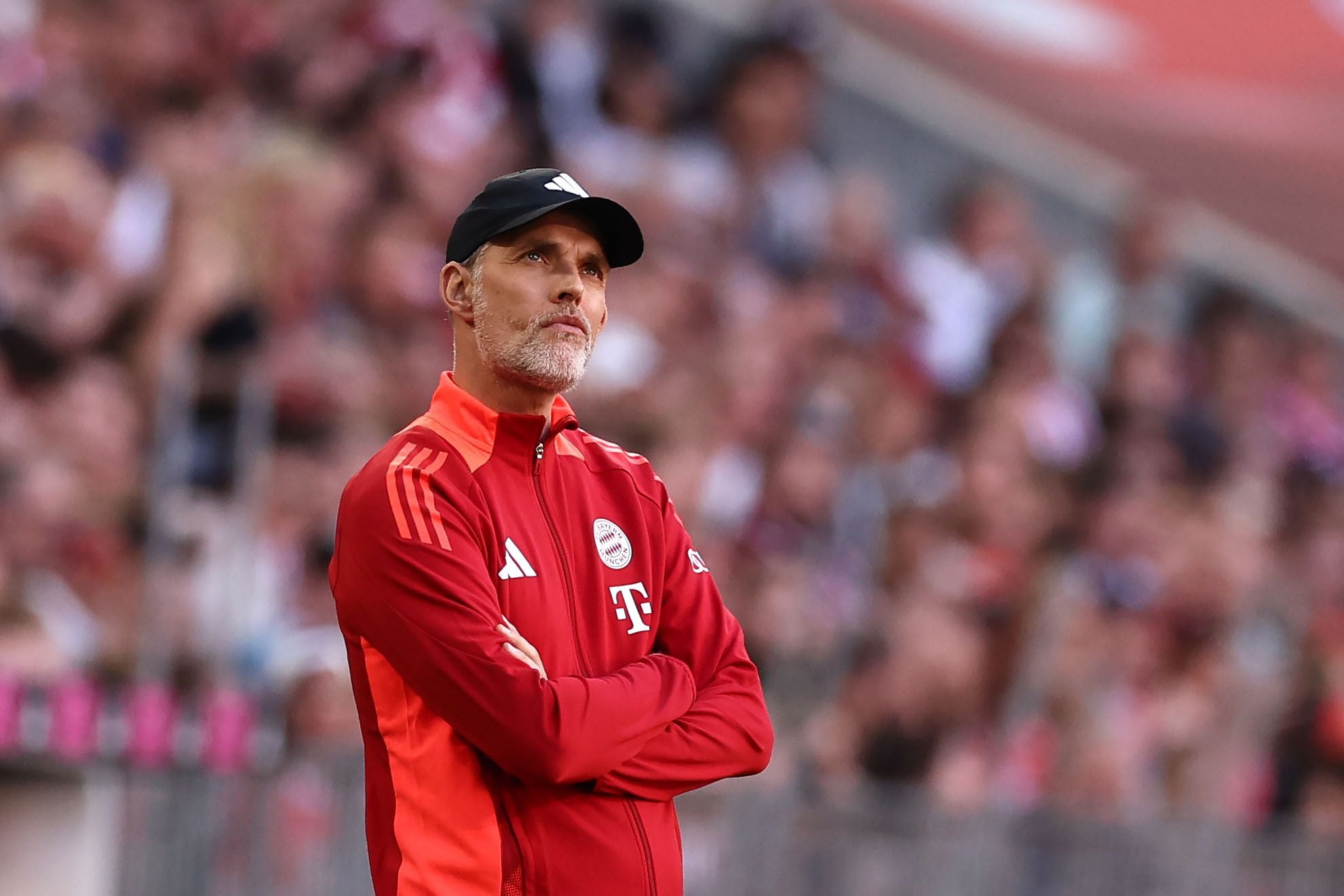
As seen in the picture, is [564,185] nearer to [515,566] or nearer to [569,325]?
[569,325]

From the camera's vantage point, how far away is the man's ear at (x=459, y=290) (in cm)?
341

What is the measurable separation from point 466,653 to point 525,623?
21 centimetres

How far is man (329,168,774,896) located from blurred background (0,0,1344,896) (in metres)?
2.68

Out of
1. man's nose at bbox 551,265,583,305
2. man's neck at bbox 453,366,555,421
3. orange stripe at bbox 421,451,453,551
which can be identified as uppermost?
man's nose at bbox 551,265,583,305

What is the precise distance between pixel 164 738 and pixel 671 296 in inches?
157

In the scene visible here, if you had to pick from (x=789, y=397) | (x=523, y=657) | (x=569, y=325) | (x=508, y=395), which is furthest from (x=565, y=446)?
(x=789, y=397)

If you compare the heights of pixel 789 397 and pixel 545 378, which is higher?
pixel 789 397

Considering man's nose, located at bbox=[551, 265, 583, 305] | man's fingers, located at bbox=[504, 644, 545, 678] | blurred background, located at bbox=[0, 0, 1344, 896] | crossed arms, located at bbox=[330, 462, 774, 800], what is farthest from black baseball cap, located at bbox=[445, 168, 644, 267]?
blurred background, located at bbox=[0, 0, 1344, 896]

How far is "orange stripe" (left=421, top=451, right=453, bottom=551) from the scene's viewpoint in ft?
10.4

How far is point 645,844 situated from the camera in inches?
129

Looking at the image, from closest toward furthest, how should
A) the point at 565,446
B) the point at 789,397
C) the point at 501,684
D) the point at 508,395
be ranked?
the point at 501,684
the point at 508,395
the point at 565,446
the point at 789,397

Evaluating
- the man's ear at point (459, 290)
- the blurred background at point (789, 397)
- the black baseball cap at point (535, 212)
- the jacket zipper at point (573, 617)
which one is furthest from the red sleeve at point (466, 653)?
the blurred background at point (789, 397)

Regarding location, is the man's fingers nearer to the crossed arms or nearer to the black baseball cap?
the crossed arms

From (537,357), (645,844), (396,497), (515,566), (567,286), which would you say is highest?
(567,286)
